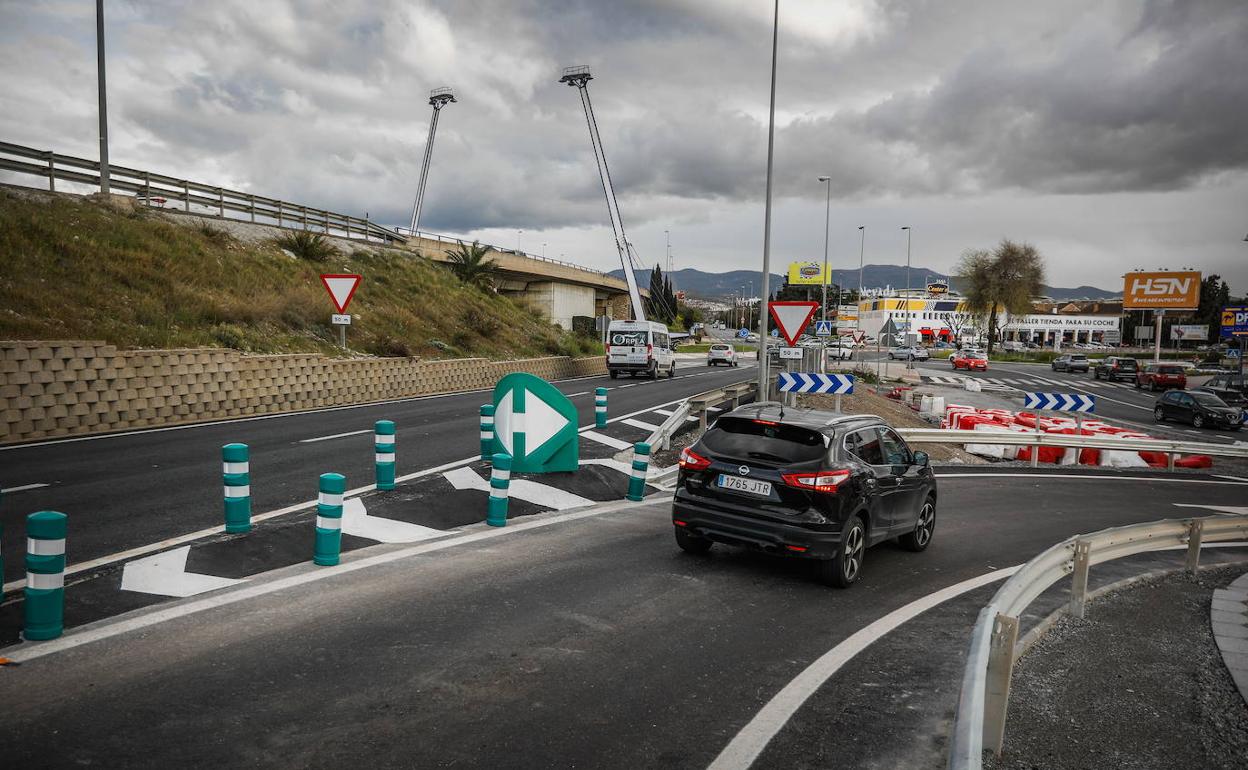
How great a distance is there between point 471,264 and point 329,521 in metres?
40.7

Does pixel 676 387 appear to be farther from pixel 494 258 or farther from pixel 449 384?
pixel 494 258

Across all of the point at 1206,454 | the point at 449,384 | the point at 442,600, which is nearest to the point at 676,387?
the point at 449,384

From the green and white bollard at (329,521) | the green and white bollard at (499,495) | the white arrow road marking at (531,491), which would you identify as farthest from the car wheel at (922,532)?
the green and white bollard at (329,521)

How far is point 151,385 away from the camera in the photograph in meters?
14.9

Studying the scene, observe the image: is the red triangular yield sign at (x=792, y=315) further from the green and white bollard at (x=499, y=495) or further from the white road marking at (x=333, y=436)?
the white road marking at (x=333, y=436)

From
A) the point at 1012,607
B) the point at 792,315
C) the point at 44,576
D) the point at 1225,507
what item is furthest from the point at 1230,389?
the point at 44,576

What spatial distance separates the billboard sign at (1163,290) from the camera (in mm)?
61812

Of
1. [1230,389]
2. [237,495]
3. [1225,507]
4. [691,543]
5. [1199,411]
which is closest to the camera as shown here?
[237,495]

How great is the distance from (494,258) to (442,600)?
144 feet

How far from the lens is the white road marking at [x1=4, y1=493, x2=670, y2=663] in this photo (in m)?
4.89

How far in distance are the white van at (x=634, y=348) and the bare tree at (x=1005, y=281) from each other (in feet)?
223

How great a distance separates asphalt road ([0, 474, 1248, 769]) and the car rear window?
3.79 ft

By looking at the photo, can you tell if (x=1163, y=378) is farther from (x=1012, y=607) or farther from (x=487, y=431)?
(x=1012, y=607)

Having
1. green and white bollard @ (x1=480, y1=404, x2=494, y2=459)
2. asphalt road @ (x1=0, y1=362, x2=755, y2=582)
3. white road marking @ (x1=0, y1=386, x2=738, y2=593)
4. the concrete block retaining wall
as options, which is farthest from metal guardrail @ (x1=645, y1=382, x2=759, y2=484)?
the concrete block retaining wall
